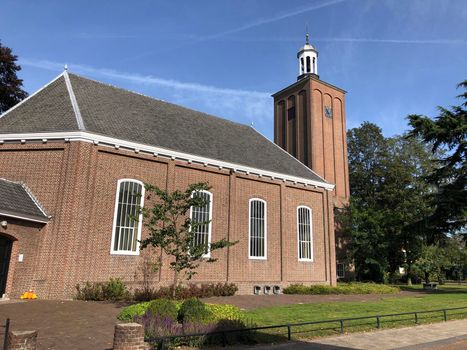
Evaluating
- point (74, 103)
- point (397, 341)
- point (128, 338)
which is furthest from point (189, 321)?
point (74, 103)

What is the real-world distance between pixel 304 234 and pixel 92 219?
1516 centimetres

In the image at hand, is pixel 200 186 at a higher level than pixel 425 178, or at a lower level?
lower

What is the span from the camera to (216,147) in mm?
25781

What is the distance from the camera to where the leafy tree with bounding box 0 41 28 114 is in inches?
1065

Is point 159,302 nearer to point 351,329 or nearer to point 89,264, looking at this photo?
point 351,329

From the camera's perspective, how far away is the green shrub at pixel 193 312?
32.5 ft

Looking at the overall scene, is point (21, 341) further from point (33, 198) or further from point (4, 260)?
point (33, 198)

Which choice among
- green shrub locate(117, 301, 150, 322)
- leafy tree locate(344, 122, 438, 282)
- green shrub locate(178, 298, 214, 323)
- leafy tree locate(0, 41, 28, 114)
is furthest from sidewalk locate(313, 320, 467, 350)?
leafy tree locate(0, 41, 28, 114)

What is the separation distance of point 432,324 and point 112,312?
36.4 ft

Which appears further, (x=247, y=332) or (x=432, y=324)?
(x=432, y=324)

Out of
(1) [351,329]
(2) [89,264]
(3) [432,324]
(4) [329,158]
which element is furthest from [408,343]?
(4) [329,158]

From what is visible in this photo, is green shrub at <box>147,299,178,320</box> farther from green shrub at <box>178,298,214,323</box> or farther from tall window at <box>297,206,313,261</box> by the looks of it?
tall window at <box>297,206,313,261</box>

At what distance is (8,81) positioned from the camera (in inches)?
Result: 1096

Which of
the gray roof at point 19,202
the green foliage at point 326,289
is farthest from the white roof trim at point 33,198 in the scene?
the green foliage at point 326,289
